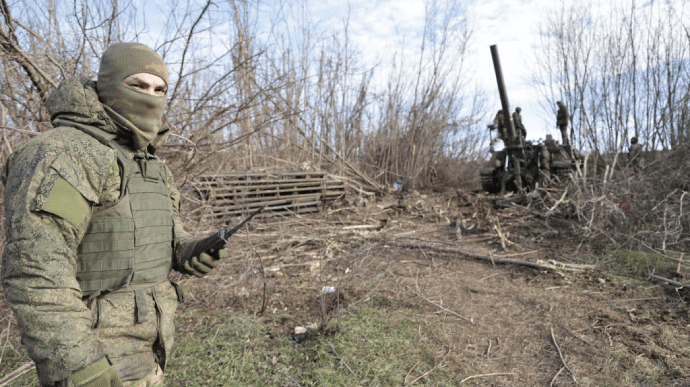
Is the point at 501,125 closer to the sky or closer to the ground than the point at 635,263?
closer to the sky

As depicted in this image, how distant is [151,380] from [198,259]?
0.48 meters

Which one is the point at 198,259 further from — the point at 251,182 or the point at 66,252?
the point at 251,182

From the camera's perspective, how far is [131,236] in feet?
4.52

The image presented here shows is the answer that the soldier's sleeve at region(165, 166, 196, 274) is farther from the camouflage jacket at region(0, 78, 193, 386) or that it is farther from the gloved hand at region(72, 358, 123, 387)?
the gloved hand at region(72, 358, 123, 387)

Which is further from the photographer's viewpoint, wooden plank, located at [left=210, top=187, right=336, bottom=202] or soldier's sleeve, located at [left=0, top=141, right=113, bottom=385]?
wooden plank, located at [left=210, top=187, right=336, bottom=202]

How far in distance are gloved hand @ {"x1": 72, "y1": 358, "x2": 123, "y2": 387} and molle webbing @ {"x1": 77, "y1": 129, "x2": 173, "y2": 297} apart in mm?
263

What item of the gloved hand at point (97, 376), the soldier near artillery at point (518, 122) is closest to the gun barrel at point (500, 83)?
the soldier near artillery at point (518, 122)

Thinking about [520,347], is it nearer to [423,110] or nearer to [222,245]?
[222,245]

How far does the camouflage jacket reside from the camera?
3.49ft

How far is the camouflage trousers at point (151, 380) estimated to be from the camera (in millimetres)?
1392

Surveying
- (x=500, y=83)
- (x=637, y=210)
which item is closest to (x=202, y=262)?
(x=637, y=210)

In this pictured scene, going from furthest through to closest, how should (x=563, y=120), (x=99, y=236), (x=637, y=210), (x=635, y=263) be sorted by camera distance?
(x=563, y=120)
(x=637, y=210)
(x=635, y=263)
(x=99, y=236)

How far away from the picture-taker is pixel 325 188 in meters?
8.01

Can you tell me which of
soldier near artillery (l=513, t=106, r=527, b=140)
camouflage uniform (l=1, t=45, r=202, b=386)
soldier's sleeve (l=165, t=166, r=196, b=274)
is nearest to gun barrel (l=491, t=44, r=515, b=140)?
soldier near artillery (l=513, t=106, r=527, b=140)
